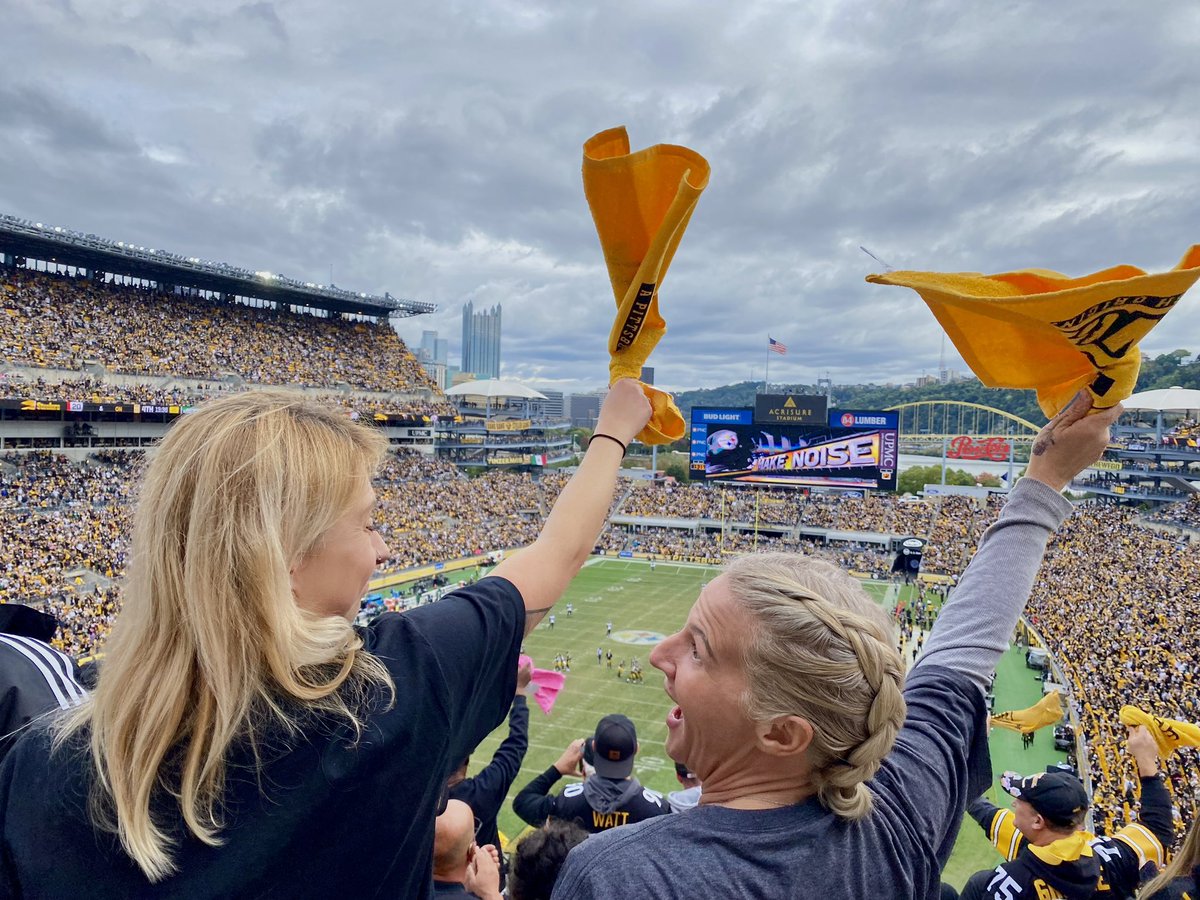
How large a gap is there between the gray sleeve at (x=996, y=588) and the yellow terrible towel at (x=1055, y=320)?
27 cm

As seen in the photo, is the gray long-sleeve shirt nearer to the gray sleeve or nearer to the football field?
the gray sleeve

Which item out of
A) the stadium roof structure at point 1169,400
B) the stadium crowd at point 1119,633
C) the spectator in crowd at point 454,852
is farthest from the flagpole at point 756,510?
the spectator in crowd at point 454,852

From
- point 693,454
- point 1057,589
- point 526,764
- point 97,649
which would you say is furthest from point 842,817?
point 693,454

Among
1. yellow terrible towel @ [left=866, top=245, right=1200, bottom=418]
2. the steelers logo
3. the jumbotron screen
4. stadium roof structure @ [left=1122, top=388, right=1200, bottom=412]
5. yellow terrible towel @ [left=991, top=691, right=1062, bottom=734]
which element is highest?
stadium roof structure @ [left=1122, top=388, right=1200, bottom=412]

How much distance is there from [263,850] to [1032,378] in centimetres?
191

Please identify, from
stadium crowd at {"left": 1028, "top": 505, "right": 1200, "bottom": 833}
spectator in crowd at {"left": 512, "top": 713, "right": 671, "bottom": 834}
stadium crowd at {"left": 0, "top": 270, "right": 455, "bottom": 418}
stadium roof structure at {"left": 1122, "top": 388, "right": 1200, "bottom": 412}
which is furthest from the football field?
stadium roof structure at {"left": 1122, "top": 388, "right": 1200, "bottom": 412}

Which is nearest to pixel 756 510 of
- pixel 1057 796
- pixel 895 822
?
pixel 1057 796

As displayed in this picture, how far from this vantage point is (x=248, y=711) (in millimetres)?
1104

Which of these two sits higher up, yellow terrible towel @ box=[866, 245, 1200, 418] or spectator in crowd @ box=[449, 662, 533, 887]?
yellow terrible towel @ box=[866, 245, 1200, 418]

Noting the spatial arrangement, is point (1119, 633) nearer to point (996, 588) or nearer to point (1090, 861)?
point (1090, 861)

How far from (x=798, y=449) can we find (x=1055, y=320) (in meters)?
39.6

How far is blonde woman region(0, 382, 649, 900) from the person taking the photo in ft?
3.52

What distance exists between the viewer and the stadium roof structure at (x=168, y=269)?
108ft

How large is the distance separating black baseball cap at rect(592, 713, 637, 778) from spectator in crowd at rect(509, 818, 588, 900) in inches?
39.1
